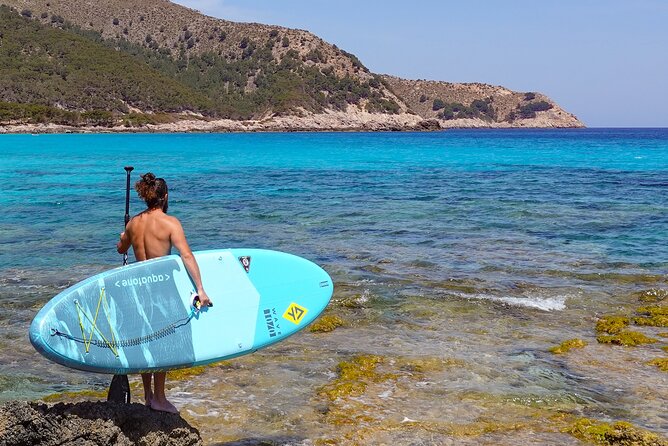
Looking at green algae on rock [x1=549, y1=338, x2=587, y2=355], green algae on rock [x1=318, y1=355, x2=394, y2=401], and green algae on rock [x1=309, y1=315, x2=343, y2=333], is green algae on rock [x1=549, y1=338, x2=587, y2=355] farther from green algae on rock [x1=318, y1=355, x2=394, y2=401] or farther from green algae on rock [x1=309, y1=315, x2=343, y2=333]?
green algae on rock [x1=309, y1=315, x2=343, y2=333]

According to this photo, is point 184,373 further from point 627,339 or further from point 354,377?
point 627,339

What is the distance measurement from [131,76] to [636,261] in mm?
164531

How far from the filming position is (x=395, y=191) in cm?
3384

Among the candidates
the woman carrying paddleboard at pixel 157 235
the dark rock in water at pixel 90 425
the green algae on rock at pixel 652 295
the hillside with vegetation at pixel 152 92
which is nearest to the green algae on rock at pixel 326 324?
the woman carrying paddleboard at pixel 157 235

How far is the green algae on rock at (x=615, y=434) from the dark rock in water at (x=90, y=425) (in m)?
3.75

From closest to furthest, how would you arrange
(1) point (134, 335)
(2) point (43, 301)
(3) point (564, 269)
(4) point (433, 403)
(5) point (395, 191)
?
1. (1) point (134, 335)
2. (4) point (433, 403)
3. (2) point (43, 301)
4. (3) point (564, 269)
5. (5) point (395, 191)

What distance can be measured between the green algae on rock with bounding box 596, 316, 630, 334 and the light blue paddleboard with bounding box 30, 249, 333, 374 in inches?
229

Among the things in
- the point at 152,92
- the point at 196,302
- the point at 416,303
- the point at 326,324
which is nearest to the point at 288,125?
the point at 152,92

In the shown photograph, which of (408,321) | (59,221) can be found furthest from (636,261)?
(59,221)

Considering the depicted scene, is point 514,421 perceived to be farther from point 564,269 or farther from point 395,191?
point 395,191

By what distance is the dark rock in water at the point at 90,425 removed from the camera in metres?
5.37

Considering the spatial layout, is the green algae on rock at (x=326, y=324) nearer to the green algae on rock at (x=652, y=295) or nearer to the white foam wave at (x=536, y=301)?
the white foam wave at (x=536, y=301)

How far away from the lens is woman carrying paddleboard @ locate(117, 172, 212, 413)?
240 inches

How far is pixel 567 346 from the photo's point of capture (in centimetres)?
969
